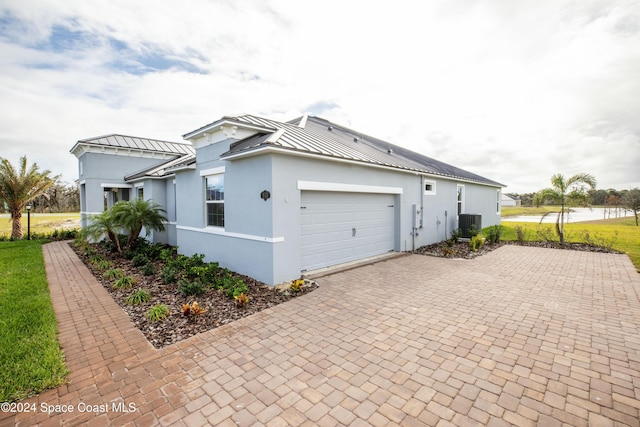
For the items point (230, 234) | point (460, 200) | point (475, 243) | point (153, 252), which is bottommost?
point (153, 252)

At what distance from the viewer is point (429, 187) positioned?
1247cm

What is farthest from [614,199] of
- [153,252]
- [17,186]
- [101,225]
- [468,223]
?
[17,186]

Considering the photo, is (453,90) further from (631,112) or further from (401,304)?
(401,304)

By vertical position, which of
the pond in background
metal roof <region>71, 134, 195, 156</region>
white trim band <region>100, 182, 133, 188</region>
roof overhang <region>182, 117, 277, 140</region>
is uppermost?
metal roof <region>71, 134, 195, 156</region>

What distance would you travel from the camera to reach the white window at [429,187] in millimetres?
12086

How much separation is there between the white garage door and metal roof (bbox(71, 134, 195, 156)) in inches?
533

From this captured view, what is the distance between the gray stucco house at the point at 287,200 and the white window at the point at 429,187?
44mm

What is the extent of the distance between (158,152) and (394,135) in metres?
15.5

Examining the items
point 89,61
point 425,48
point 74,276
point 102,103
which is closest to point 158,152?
point 102,103

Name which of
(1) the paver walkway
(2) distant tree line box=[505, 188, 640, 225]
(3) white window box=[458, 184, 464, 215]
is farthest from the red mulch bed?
(2) distant tree line box=[505, 188, 640, 225]

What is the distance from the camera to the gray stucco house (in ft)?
22.1

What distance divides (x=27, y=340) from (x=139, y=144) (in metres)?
15.2

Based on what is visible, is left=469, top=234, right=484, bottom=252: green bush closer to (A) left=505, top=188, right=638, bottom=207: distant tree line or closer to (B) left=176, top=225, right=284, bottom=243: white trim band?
(B) left=176, top=225, right=284, bottom=243: white trim band

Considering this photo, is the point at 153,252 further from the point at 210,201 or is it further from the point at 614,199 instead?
the point at 614,199
